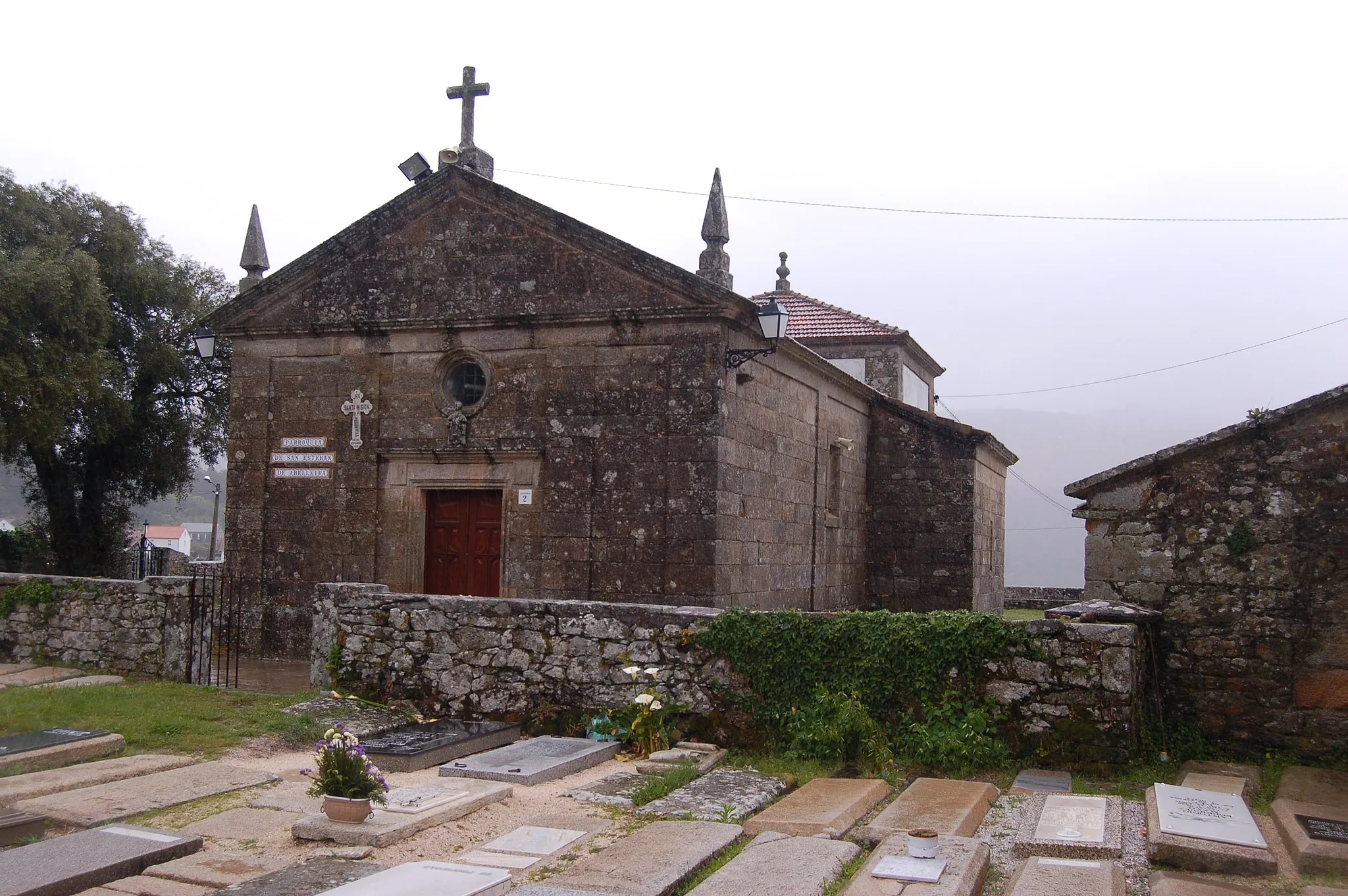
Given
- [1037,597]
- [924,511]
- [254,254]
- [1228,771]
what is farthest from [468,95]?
[1037,597]

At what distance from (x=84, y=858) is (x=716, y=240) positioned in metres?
9.88

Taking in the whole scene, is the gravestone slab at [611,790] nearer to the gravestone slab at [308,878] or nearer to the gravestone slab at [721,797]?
the gravestone slab at [721,797]

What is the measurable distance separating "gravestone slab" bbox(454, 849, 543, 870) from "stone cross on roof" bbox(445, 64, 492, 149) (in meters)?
10.9

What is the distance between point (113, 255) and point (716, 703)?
62.6 ft

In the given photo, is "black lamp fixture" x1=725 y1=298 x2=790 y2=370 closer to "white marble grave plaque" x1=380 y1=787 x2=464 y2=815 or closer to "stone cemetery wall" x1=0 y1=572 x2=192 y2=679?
"stone cemetery wall" x1=0 y1=572 x2=192 y2=679

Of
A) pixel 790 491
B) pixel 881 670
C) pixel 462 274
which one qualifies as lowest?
pixel 881 670

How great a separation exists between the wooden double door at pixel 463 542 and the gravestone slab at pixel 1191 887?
947cm

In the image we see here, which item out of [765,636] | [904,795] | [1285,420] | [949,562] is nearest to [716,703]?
[765,636]

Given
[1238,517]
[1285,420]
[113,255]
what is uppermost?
[113,255]

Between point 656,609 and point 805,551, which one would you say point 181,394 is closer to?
point 805,551

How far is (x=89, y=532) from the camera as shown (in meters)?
23.0

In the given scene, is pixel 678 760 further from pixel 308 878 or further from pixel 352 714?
pixel 308 878

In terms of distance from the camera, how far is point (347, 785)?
6.39 m

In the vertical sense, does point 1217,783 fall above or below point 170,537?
below
